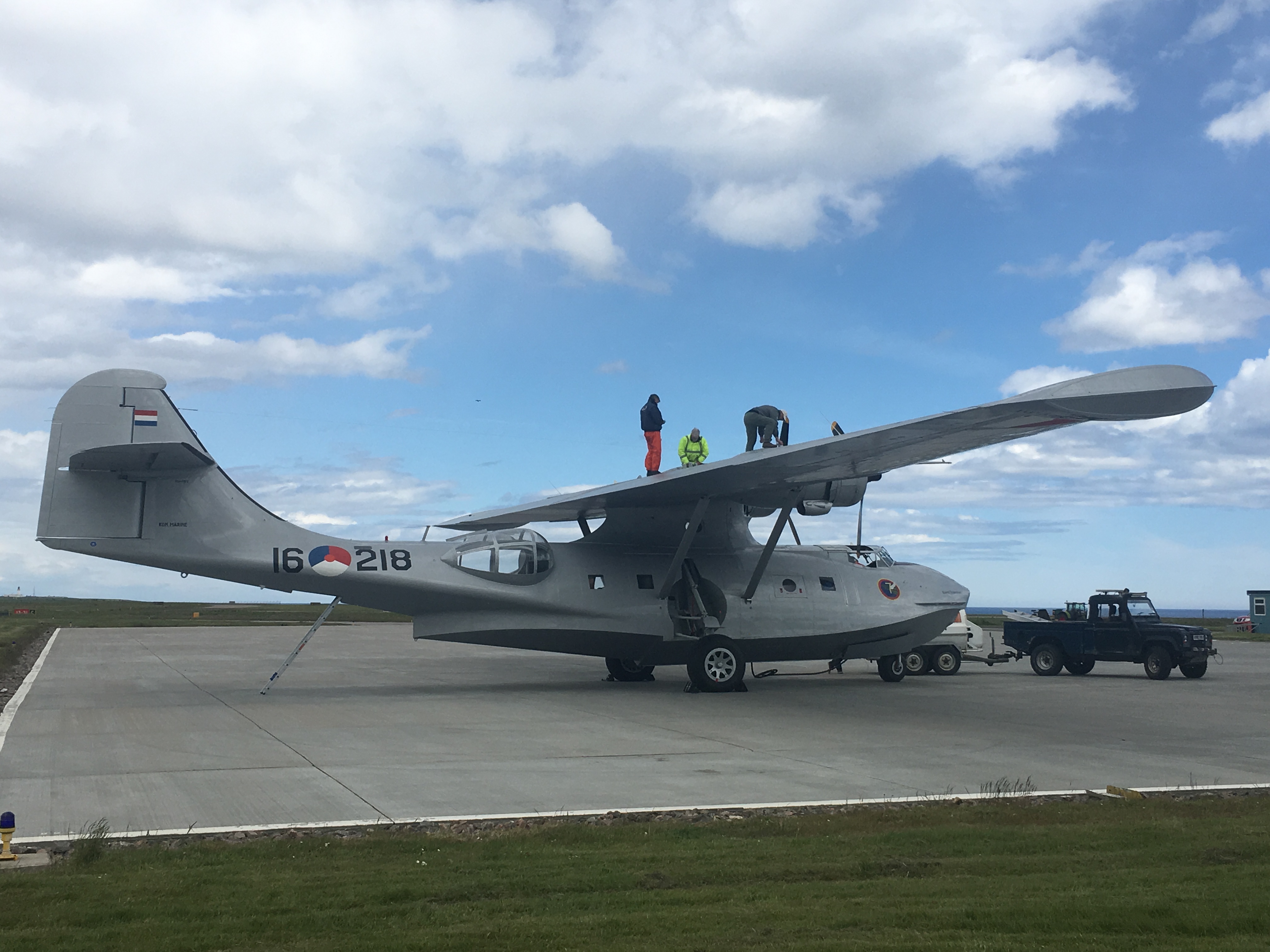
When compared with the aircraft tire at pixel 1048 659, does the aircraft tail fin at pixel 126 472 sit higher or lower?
higher

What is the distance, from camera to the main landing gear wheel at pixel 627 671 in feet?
74.4

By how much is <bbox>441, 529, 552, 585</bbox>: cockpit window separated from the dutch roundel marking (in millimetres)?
1768

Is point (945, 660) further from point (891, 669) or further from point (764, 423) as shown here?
point (764, 423)

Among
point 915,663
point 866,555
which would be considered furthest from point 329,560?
point 915,663

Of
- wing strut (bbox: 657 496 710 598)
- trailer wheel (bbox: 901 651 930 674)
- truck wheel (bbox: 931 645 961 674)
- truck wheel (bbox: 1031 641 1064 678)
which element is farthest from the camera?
truck wheel (bbox: 1031 641 1064 678)

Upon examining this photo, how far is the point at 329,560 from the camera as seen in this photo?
18.2 m

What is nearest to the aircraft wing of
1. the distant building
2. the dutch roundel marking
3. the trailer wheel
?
the dutch roundel marking

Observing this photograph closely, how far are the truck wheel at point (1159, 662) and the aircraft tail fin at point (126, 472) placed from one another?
2096cm

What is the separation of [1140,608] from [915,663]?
579 cm

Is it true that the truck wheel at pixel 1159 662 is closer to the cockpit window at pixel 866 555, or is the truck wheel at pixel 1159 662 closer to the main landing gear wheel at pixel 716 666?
the cockpit window at pixel 866 555

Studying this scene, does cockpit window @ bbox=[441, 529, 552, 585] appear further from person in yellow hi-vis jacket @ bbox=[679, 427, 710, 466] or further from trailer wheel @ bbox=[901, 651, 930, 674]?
trailer wheel @ bbox=[901, 651, 930, 674]

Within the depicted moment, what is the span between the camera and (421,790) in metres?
9.95

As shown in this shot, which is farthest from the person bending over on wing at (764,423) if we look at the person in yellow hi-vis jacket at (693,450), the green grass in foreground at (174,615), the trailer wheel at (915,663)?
the green grass in foreground at (174,615)

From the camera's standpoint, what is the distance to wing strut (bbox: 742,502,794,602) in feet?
64.2
